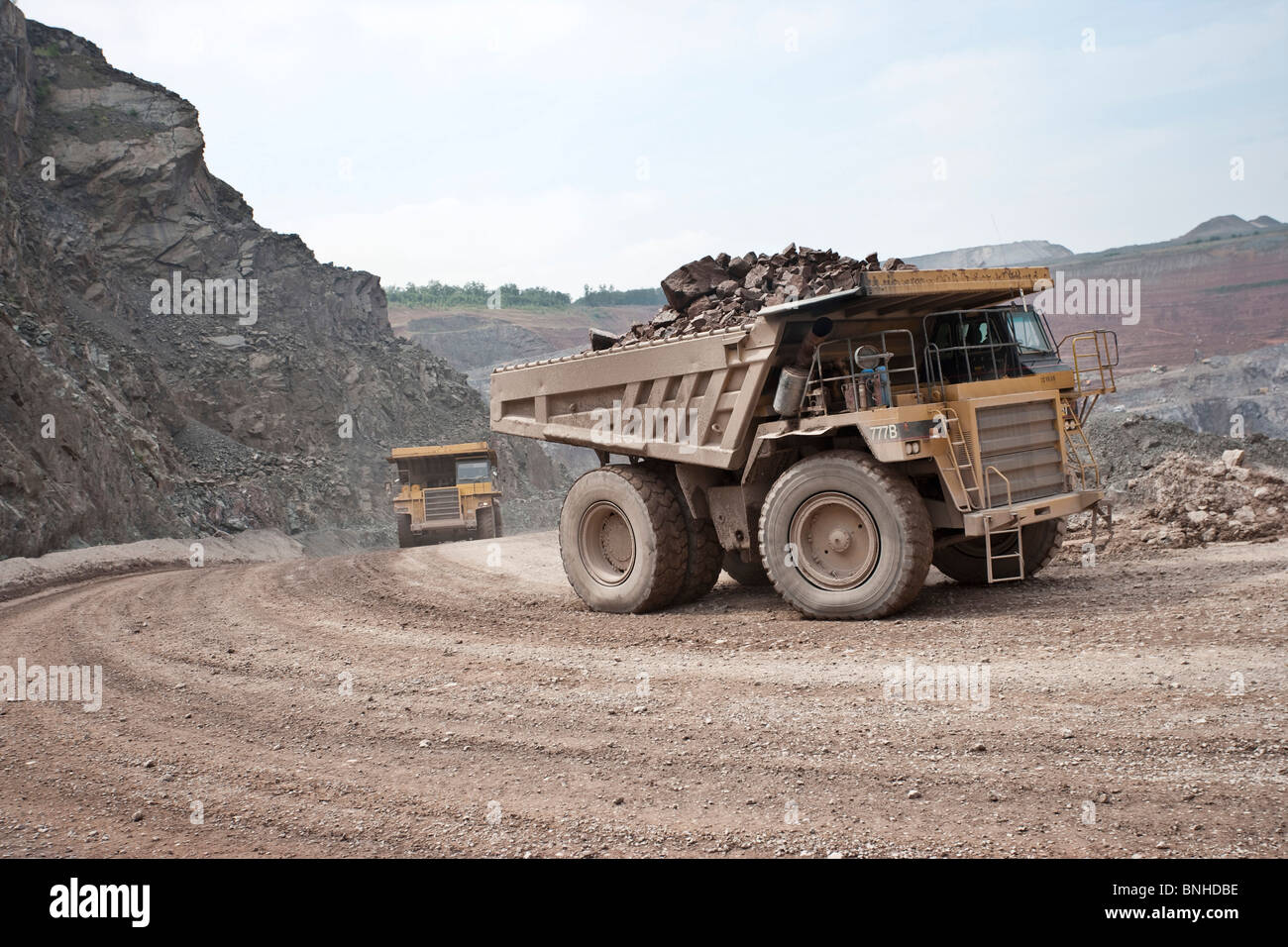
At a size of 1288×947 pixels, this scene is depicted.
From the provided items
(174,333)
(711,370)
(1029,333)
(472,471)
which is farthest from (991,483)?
(174,333)

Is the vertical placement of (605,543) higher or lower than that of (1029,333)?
lower

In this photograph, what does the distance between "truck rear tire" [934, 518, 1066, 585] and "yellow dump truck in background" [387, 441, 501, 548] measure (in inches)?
697

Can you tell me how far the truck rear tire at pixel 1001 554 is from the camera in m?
9.22

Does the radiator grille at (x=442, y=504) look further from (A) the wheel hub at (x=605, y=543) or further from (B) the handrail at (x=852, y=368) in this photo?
(B) the handrail at (x=852, y=368)

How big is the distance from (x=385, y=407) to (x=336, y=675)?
3604 cm

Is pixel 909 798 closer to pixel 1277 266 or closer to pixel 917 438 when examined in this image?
pixel 917 438

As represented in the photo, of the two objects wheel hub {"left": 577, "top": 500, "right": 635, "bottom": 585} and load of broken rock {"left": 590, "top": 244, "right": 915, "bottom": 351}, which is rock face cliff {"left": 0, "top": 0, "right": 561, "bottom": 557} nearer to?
wheel hub {"left": 577, "top": 500, "right": 635, "bottom": 585}

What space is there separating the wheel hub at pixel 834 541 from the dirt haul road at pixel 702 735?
1.53 ft

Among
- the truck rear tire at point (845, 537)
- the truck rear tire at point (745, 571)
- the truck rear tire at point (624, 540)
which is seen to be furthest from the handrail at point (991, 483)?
the truck rear tire at point (745, 571)

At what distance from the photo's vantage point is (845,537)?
26.4ft

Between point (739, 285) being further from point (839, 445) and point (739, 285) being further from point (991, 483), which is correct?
point (991, 483)

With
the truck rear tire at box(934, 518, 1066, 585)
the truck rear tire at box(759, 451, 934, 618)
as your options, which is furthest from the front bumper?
the truck rear tire at box(934, 518, 1066, 585)

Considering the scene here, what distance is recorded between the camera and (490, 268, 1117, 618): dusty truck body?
7.84 metres

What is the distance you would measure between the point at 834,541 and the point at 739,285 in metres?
3.03
